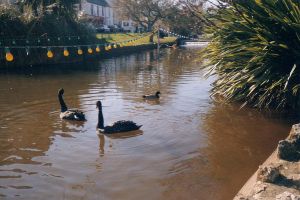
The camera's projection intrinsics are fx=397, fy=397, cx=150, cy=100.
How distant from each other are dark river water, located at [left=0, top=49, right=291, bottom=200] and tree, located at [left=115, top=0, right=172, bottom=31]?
4022 cm

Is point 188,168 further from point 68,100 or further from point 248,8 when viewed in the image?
point 68,100

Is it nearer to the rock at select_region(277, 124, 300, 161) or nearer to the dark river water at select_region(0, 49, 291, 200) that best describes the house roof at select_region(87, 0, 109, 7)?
the dark river water at select_region(0, 49, 291, 200)

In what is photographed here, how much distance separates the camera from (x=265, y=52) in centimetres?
1048

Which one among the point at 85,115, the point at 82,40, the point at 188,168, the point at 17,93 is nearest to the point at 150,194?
the point at 188,168

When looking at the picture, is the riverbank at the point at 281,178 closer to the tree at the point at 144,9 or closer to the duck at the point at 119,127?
the duck at the point at 119,127

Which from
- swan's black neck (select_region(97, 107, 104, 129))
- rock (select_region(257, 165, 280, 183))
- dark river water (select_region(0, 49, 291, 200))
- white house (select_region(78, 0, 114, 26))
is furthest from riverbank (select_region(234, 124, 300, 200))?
white house (select_region(78, 0, 114, 26))

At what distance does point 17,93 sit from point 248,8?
9.54 metres

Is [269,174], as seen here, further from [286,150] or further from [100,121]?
[100,121]

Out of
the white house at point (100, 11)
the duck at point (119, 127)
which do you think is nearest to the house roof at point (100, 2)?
the white house at point (100, 11)

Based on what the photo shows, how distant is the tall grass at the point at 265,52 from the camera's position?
10.4 meters

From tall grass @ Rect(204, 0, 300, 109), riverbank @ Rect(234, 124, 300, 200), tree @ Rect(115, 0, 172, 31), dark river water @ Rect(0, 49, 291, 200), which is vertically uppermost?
tree @ Rect(115, 0, 172, 31)

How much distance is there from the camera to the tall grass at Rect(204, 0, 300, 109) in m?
10.4

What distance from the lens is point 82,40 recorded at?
29.2 metres

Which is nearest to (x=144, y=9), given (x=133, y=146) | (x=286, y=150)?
(x=133, y=146)
